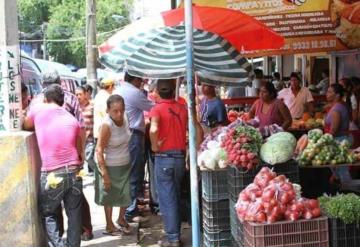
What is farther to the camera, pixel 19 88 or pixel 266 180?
pixel 19 88

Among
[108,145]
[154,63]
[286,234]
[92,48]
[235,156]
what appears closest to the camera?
[286,234]

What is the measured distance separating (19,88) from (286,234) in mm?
3417

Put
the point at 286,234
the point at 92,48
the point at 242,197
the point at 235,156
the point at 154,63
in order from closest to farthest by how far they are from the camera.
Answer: the point at 286,234
the point at 242,197
the point at 235,156
the point at 154,63
the point at 92,48

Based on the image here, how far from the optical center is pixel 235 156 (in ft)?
17.2

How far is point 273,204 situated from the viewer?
436 centimetres

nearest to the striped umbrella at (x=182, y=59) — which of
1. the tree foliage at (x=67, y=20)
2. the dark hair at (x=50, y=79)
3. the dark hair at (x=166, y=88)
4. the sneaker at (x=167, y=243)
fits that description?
the dark hair at (x=166, y=88)

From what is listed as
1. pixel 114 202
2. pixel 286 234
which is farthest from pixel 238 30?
pixel 286 234

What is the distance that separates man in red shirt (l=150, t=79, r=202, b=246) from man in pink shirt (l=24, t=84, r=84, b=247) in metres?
0.98

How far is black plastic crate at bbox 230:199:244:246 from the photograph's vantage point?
4.73 meters

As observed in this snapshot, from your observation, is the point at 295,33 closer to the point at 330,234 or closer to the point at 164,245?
the point at 164,245

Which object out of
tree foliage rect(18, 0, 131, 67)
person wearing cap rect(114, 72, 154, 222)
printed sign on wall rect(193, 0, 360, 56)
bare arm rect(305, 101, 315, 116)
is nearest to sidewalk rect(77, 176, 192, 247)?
person wearing cap rect(114, 72, 154, 222)

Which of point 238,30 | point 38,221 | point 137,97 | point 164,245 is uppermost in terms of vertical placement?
point 238,30

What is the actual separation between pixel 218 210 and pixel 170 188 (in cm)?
125

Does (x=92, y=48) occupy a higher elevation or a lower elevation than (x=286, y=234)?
higher
